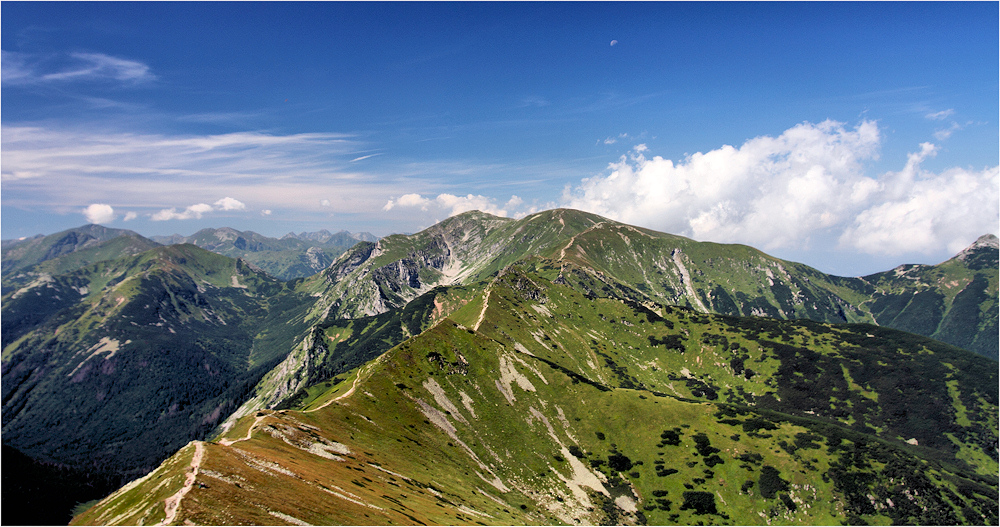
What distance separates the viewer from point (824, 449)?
443 feet

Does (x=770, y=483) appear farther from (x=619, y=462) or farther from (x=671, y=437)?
(x=619, y=462)

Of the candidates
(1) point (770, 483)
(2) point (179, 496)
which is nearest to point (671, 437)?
(1) point (770, 483)

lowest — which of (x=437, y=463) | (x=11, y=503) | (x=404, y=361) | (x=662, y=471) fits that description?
(x=11, y=503)

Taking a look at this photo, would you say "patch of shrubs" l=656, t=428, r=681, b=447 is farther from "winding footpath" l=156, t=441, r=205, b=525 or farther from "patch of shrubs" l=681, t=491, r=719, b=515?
"winding footpath" l=156, t=441, r=205, b=525

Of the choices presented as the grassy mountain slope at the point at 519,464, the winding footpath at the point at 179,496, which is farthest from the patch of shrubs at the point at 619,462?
the winding footpath at the point at 179,496

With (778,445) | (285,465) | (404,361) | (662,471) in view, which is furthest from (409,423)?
(778,445)

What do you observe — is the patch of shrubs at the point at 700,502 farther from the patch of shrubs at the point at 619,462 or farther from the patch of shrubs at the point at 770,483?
the patch of shrubs at the point at 619,462

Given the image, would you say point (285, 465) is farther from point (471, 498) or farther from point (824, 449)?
point (824, 449)

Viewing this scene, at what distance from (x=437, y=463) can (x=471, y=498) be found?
17.8 m

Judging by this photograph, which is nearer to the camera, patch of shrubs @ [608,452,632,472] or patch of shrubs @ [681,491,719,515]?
patch of shrubs @ [681,491,719,515]

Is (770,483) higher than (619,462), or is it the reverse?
(770,483)

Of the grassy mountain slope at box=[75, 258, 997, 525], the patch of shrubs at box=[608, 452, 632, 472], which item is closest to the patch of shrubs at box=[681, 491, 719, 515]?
the grassy mountain slope at box=[75, 258, 997, 525]

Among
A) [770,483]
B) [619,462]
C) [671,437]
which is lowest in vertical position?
[619,462]

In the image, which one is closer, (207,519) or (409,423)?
(207,519)
